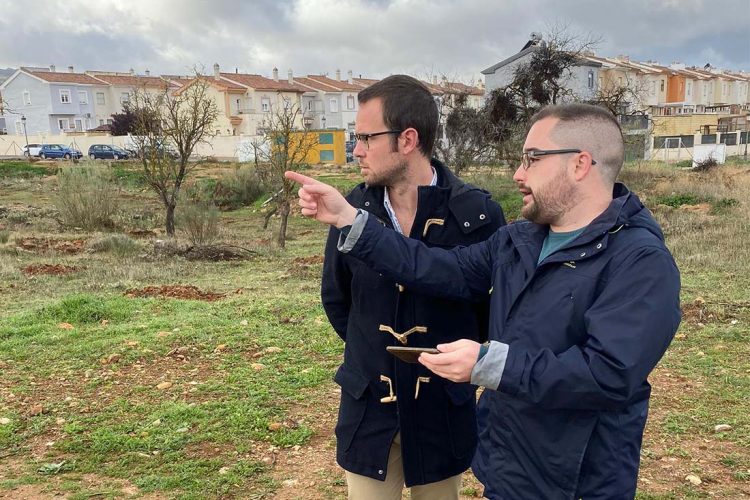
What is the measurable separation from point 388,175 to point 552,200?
0.65 metres

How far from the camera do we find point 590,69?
146 feet

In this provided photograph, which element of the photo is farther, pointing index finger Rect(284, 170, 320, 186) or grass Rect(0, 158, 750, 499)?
grass Rect(0, 158, 750, 499)

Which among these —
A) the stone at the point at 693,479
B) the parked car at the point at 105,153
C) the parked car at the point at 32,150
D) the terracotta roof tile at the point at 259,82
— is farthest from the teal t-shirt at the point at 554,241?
the terracotta roof tile at the point at 259,82

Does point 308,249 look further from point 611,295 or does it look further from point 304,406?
point 611,295

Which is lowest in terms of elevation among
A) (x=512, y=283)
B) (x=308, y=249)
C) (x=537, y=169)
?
(x=308, y=249)

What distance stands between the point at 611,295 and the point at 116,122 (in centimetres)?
5274

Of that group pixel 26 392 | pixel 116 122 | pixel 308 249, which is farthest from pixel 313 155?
pixel 26 392

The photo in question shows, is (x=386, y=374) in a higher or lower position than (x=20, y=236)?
higher

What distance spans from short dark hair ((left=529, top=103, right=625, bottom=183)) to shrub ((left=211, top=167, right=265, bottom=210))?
2480 cm

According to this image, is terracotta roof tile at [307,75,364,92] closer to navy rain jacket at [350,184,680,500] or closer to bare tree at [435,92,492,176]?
bare tree at [435,92,492,176]

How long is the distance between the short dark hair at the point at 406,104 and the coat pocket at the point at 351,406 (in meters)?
0.87

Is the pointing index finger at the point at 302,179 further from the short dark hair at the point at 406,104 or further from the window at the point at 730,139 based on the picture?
the window at the point at 730,139

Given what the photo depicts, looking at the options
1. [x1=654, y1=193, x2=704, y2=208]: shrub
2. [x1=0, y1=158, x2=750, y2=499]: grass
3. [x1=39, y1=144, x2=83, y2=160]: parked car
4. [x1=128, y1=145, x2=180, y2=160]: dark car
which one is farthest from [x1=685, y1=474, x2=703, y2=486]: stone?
[x1=39, y1=144, x2=83, y2=160]: parked car

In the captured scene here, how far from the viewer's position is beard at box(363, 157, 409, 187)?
2.20 meters
